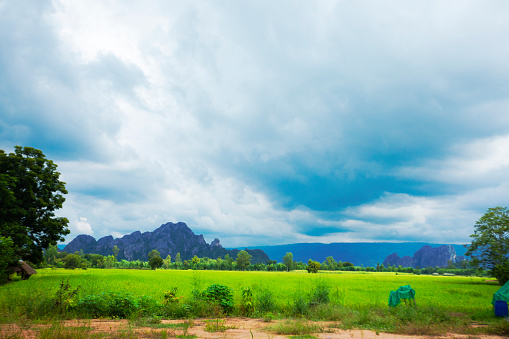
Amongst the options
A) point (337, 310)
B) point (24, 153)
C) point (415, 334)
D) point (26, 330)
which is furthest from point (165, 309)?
point (24, 153)

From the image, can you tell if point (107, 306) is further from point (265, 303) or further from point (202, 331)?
point (265, 303)

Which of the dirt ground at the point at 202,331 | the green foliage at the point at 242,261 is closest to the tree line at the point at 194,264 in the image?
the green foliage at the point at 242,261

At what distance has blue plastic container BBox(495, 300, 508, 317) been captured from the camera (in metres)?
14.9

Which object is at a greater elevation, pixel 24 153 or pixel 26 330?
pixel 24 153

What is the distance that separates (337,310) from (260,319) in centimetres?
398

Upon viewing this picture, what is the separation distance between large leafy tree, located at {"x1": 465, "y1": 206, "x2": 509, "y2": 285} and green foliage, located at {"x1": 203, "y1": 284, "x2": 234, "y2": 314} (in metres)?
52.6

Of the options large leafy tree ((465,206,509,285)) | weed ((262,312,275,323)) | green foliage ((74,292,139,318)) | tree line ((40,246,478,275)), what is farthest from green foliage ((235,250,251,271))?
green foliage ((74,292,139,318))

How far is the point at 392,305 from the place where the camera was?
15953 millimetres

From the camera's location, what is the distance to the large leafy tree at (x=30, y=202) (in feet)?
102

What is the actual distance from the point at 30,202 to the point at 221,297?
32744 millimetres

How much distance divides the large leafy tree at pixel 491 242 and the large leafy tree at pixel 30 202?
223 feet

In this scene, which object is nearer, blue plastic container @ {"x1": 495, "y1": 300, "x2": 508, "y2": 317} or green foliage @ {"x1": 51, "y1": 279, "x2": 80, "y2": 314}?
green foliage @ {"x1": 51, "y1": 279, "x2": 80, "y2": 314}

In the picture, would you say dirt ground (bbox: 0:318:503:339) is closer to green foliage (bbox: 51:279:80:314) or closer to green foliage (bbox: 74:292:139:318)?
green foliage (bbox: 74:292:139:318)

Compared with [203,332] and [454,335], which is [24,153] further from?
[454,335]
